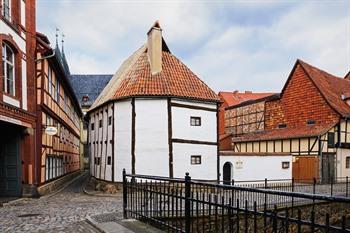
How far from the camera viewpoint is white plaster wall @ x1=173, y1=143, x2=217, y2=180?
701 inches

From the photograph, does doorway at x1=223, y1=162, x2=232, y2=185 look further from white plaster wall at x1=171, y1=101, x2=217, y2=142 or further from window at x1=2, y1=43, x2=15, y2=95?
window at x1=2, y1=43, x2=15, y2=95

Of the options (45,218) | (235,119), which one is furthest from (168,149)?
(235,119)

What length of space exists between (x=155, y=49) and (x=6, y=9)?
8470 millimetres

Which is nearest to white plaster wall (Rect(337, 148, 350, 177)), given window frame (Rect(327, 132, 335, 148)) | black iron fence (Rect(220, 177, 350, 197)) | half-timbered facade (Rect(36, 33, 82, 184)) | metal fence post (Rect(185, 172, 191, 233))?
window frame (Rect(327, 132, 335, 148))

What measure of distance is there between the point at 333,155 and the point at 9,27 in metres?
23.4

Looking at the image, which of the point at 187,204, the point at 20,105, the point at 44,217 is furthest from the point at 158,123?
the point at 187,204

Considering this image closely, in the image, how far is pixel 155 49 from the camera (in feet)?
63.0

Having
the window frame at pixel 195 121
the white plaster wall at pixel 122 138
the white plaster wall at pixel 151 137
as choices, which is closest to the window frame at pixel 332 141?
the window frame at pixel 195 121

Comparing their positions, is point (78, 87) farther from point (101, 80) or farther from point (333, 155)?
point (333, 155)

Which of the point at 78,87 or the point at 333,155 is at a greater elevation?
the point at 78,87

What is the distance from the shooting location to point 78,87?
174 feet

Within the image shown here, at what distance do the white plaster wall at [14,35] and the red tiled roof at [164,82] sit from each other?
5.77 metres

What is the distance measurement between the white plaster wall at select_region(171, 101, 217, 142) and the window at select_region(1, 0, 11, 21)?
8.86 metres

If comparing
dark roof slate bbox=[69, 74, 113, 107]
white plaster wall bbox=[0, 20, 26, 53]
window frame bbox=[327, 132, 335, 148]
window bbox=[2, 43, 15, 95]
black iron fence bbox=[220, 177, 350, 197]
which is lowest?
black iron fence bbox=[220, 177, 350, 197]
